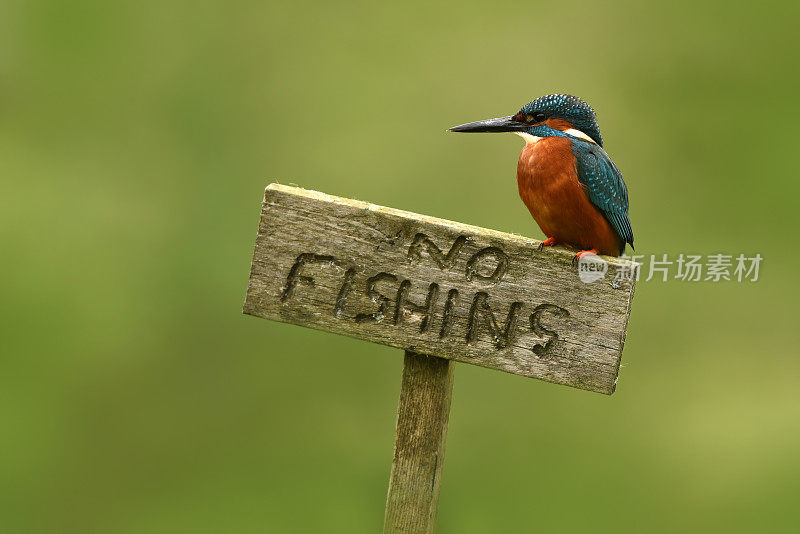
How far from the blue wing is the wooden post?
1.77 feet

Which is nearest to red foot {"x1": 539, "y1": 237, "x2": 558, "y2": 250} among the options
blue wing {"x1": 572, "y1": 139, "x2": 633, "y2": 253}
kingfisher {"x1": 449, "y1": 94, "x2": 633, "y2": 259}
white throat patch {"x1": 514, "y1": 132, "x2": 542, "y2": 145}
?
kingfisher {"x1": 449, "y1": 94, "x2": 633, "y2": 259}

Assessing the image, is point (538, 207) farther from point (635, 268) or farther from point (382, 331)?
point (382, 331)

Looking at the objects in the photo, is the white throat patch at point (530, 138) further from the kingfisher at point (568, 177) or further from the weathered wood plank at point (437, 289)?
the weathered wood plank at point (437, 289)

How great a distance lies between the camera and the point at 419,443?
194cm

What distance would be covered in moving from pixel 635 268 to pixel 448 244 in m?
0.39

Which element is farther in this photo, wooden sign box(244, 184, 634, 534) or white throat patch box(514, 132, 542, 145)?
white throat patch box(514, 132, 542, 145)

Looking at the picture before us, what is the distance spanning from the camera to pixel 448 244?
1.73 metres

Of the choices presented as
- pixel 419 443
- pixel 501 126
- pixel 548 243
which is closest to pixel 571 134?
pixel 501 126

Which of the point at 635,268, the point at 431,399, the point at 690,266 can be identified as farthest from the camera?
the point at 690,266

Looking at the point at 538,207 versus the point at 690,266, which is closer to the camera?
the point at 538,207

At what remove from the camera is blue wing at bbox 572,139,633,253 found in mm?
1995

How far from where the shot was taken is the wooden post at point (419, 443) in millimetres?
1903

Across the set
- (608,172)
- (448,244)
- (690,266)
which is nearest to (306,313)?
(448,244)

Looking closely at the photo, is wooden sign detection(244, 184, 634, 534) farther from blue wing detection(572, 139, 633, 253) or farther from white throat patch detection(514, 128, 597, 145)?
white throat patch detection(514, 128, 597, 145)
